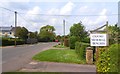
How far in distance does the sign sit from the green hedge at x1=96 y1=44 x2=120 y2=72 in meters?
0.58

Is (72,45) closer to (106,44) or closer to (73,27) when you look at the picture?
(73,27)

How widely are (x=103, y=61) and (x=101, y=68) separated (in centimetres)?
37

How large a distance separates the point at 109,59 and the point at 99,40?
7.29 ft

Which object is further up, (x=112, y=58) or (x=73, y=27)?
(x=73, y=27)

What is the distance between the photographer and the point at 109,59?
9328 mm

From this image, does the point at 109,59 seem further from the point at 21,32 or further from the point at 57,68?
the point at 21,32

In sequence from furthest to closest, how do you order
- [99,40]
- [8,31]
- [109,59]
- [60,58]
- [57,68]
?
[8,31], [60,58], [57,68], [99,40], [109,59]

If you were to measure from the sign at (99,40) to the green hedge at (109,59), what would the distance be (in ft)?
1.92

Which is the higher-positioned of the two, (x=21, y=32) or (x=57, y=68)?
(x=21, y=32)

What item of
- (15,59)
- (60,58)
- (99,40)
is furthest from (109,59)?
(15,59)

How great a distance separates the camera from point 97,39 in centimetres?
1148

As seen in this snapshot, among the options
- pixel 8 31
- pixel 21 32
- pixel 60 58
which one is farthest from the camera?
pixel 8 31

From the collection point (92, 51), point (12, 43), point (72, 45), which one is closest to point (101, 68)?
point (92, 51)

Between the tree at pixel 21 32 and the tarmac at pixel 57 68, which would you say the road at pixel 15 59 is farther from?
the tree at pixel 21 32
